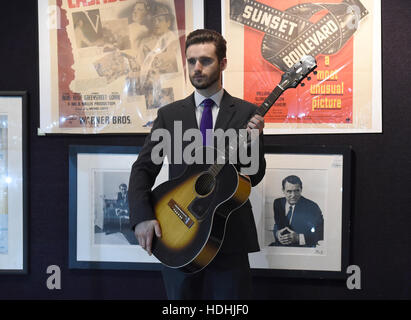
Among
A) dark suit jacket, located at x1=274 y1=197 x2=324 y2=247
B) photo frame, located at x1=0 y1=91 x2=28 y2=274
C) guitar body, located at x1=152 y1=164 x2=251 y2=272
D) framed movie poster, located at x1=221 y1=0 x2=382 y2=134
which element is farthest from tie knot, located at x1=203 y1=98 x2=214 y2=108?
photo frame, located at x1=0 y1=91 x2=28 y2=274

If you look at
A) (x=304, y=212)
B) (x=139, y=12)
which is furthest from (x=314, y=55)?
(x=139, y=12)

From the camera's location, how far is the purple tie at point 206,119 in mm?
1680

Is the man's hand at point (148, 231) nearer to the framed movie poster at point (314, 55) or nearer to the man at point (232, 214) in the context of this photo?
the man at point (232, 214)

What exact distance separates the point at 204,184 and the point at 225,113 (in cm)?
30

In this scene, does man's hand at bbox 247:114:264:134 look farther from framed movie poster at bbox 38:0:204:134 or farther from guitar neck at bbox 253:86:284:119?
framed movie poster at bbox 38:0:204:134

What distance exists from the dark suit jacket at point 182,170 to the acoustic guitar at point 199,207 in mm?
57

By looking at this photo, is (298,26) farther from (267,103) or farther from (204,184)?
(204,184)

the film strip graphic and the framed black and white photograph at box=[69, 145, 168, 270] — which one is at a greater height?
the film strip graphic

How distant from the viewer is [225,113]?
167cm

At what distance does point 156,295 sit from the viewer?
7.71ft

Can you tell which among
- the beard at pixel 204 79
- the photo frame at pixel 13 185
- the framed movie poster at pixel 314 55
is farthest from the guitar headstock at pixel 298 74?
the photo frame at pixel 13 185

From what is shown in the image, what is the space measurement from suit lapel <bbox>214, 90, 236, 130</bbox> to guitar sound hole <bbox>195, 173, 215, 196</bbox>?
0.21m

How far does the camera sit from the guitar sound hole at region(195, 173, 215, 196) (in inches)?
62.6
